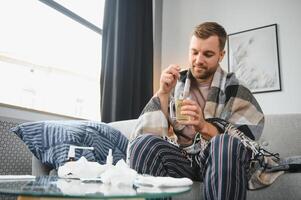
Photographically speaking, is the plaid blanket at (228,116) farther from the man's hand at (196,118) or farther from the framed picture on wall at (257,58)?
the framed picture on wall at (257,58)

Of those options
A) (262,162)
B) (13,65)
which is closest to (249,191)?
(262,162)

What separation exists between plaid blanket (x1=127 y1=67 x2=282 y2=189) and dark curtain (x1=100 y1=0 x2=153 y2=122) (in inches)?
42.3

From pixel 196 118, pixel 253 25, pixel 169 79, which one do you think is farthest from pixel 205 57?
pixel 253 25

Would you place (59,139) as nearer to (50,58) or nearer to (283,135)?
(50,58)

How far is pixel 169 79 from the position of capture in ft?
3.75

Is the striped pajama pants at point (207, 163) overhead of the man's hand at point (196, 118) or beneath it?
beneath

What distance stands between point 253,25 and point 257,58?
29 cm

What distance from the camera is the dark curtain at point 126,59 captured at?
224 centimetres

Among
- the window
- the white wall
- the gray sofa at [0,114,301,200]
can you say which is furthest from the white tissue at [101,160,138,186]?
the white wall

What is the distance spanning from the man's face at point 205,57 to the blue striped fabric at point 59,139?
54 centimetres

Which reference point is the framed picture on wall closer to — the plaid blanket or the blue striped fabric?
the plaid blanket

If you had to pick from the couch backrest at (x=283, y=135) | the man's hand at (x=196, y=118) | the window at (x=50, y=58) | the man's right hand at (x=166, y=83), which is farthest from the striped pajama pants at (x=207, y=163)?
the window at (x=50, y=58)

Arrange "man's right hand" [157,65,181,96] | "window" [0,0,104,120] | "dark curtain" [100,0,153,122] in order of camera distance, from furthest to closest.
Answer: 1. "dark curtain" [100,0,153,122]
2. "window" [0,0,104,120]
3. "man's right hand" [157,65,181,96]

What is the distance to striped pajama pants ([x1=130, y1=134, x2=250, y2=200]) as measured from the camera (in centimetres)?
74
